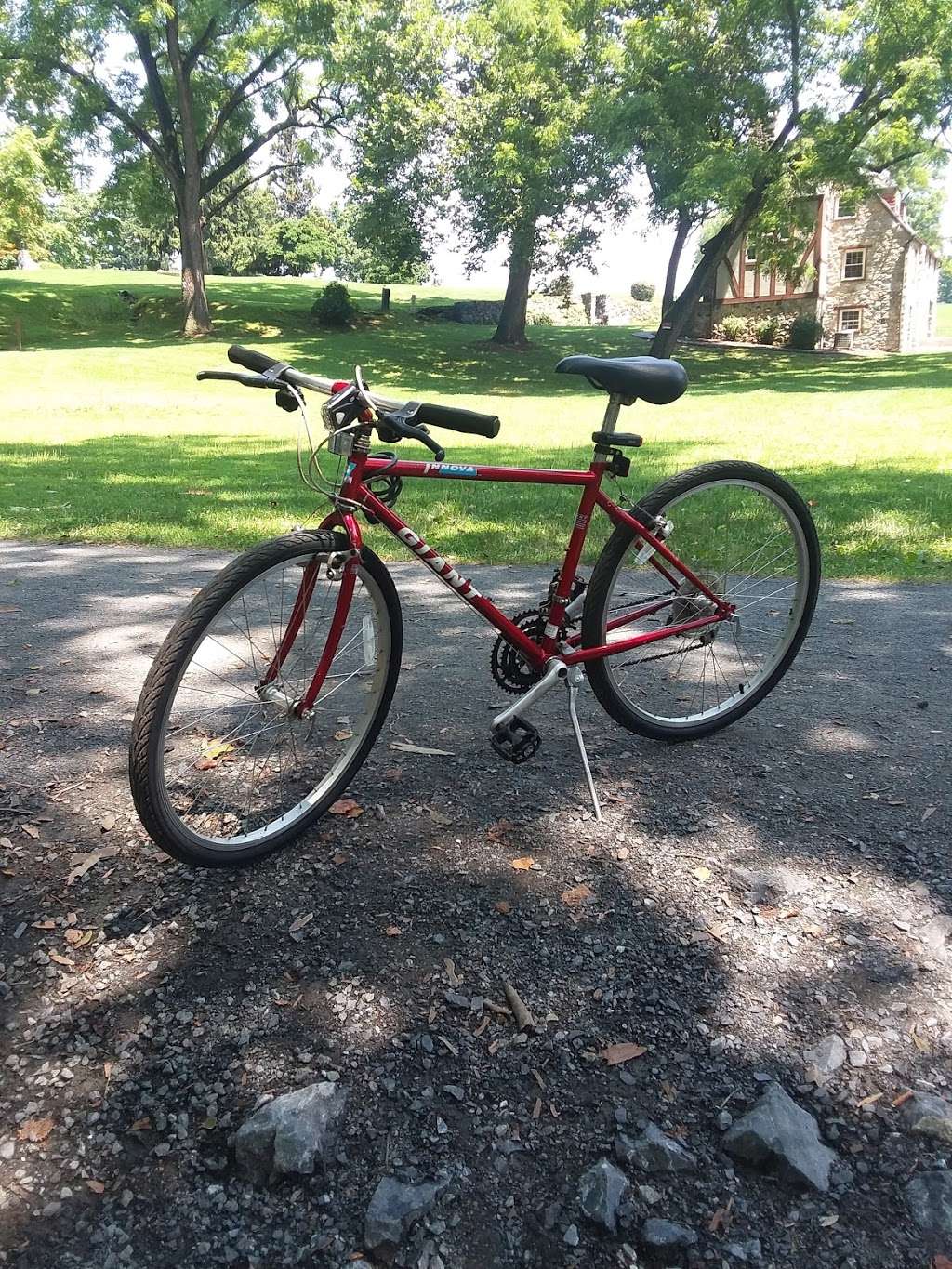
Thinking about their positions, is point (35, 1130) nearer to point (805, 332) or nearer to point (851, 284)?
point (805, 332)

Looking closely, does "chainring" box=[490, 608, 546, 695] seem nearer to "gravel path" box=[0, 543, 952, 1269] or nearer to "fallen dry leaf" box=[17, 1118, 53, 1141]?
"gravel path" box=[0, 543, 952, 1269]

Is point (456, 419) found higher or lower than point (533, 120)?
lower

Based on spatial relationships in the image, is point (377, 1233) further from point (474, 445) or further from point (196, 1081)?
point (474, 445)

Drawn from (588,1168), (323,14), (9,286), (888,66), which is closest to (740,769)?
(588,1168)

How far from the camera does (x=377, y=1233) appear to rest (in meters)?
1.70

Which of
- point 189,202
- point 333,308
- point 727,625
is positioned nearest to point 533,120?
point 333,308

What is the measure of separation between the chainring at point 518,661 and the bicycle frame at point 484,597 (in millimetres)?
25

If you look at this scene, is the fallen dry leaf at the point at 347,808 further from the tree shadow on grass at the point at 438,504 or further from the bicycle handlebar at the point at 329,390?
the tree shadow on grass at the point at 438,504

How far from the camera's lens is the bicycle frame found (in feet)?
9.24

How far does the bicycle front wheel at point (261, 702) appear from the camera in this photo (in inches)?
98.7

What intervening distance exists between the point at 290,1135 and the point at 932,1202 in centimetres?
119

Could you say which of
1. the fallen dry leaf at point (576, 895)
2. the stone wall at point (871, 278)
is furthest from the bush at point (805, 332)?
the fallen dry leaf at point (576, 895)

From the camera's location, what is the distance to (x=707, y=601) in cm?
373

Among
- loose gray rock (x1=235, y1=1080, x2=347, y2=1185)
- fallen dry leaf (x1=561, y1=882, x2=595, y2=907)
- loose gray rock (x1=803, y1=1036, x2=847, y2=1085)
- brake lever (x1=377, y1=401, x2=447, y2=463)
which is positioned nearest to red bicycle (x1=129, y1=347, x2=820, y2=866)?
brake lever (x1=377, y1=401, x2=447, y2=463)
